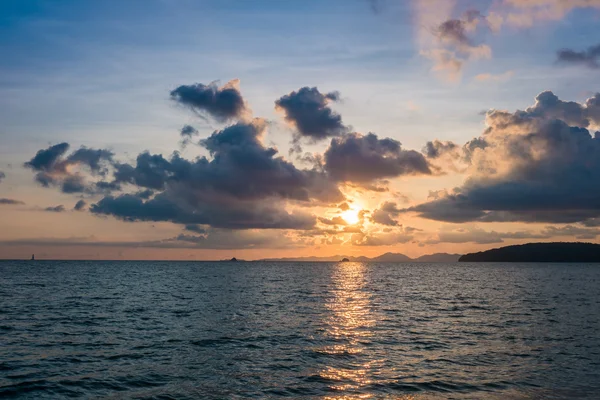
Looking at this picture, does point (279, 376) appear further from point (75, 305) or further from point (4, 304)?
point (4, 304)

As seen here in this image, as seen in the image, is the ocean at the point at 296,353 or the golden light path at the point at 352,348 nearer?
the ocean at the point at 296,353

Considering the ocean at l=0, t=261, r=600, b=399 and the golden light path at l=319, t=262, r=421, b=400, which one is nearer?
the ocean at l=0, t=261, r=600, b=399

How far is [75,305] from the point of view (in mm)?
70938

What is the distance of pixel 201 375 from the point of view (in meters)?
31.2

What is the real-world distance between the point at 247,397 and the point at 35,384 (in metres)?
13.2

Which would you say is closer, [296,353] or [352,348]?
[296,353]

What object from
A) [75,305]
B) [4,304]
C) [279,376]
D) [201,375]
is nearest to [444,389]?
[279,376]

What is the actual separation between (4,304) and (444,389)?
67.8 m

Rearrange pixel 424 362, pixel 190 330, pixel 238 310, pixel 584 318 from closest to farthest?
pixel 424 362 < pixel 190 330 < pixel 584 318 < pixel 238 310

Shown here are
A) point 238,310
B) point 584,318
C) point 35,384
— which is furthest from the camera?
point 238,310

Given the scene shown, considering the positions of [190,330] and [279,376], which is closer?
[279,376]

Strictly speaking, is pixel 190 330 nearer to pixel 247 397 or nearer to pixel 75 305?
pixel 247 397

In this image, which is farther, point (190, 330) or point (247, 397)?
point (190, 330)

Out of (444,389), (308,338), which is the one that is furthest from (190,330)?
(444,389)
